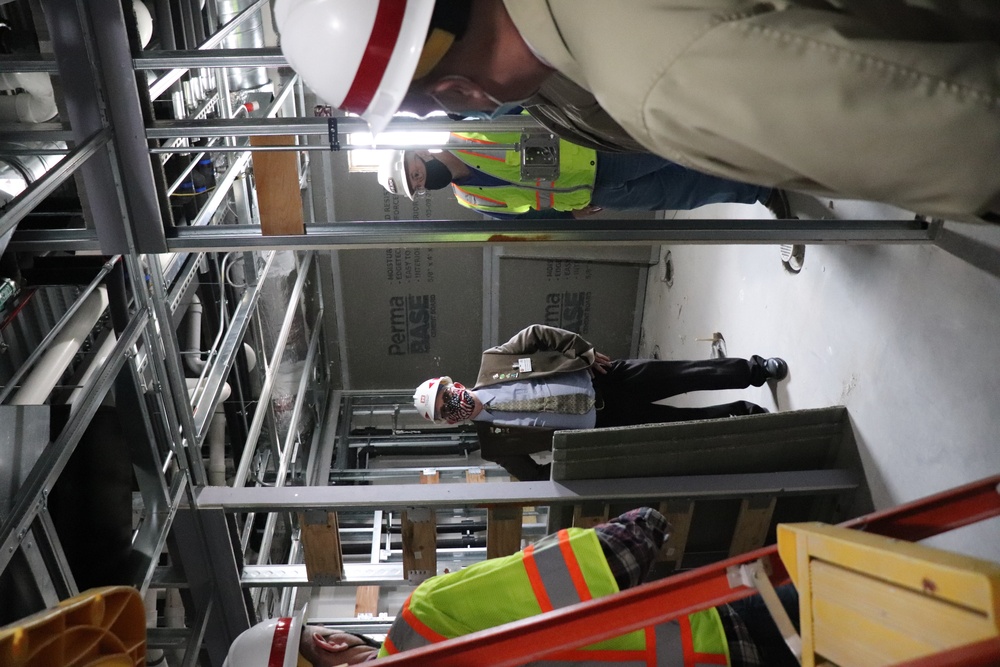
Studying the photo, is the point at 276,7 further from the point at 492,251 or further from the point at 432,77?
the point at 492,251

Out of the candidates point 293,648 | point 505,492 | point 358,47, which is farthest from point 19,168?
point 505,492

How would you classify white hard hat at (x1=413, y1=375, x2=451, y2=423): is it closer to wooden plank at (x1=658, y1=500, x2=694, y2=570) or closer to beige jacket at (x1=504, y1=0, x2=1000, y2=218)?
wooden plank at (x1=658, y1=500, x2=694, y2=570)

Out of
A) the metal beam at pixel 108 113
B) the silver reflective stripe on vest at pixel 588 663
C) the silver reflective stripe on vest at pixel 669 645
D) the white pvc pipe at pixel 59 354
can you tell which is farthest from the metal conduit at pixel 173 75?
the silver reflective stripe on vest at pixel 669 645

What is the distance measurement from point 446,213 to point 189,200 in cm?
251

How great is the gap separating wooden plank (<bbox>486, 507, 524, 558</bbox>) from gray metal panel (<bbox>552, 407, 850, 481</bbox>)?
0.76 feet

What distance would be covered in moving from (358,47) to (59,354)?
1596mm

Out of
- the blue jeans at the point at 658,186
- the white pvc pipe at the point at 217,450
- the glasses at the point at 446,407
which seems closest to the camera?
the blue jeans at the point at 658,186

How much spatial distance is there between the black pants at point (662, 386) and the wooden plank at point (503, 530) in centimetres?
101

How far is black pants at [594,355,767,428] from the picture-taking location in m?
3.64

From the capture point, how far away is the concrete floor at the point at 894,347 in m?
2.19

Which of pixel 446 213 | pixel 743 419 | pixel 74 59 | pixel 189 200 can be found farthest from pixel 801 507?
pixel 446 213

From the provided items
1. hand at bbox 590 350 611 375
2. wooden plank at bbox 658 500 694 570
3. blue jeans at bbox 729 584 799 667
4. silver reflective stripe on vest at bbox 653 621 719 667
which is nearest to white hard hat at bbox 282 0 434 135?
silver reflective stripe on vest at bbox 653 621 719 667

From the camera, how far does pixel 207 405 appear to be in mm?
3096

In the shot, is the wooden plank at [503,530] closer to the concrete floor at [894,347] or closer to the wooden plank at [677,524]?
the wooden plank at [677,524]
